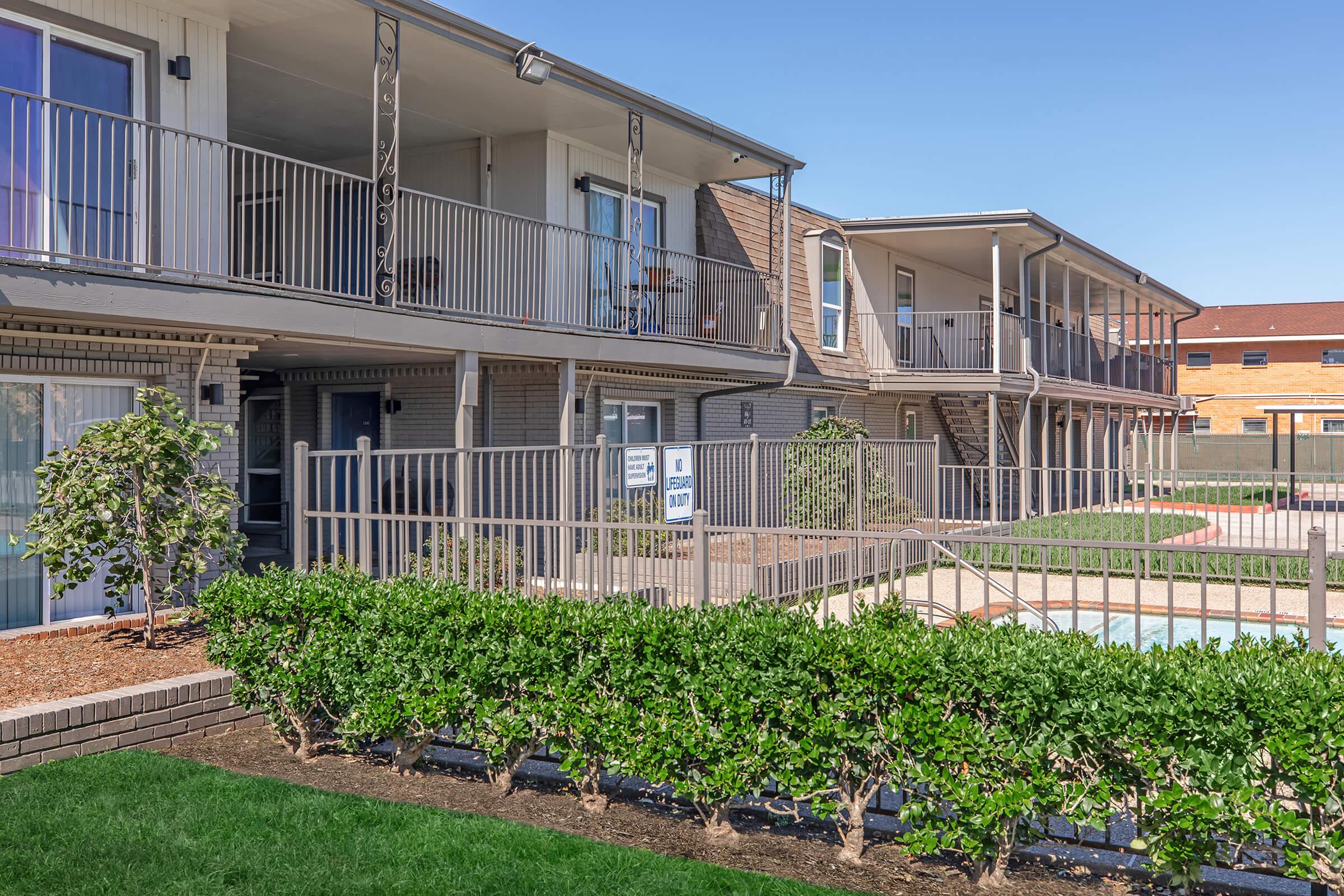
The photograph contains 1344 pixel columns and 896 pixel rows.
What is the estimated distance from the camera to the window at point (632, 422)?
15844 mm

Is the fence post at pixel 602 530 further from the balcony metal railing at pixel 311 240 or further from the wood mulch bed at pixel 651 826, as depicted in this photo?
the balcony metal railing at pixel 311 240

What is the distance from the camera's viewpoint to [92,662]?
7.67 m

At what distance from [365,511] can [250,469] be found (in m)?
9.43

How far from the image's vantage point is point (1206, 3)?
1739 cm

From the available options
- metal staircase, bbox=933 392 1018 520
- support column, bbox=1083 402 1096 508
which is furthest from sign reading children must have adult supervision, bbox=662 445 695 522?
metal staircase, bbox=933 392 1018 520

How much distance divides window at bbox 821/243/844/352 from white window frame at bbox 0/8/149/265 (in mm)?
13866

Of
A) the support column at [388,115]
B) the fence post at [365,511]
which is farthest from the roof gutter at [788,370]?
the fence post at [365,511]

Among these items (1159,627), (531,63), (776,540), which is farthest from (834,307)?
(776,540)

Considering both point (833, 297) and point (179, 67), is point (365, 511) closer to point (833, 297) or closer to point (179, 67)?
point (179, 67)

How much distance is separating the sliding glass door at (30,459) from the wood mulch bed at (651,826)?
142 inches

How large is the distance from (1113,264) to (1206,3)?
25.6ft

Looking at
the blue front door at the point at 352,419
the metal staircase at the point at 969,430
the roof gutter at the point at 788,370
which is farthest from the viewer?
the metal staircase at the point at 969,430

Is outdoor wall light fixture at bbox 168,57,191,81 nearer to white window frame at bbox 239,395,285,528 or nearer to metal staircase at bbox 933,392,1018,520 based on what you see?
white window frame at bbox 239,395,285,528

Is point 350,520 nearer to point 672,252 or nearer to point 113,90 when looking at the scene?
point 113,90
